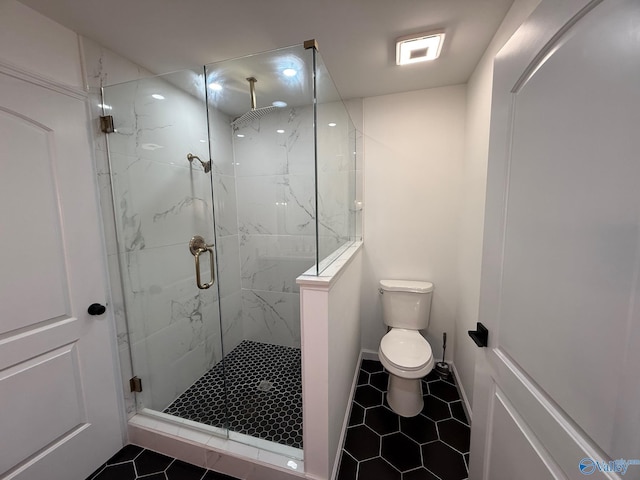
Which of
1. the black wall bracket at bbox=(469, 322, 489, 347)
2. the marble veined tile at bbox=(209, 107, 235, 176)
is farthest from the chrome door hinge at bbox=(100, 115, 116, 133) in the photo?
the black wall bracket at bbox=(469, 322, 489, 347)

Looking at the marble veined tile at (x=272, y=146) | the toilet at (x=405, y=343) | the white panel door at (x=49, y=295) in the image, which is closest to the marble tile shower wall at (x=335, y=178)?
the marble veined tile at (x=272, y=146)

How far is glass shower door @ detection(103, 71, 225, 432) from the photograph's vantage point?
5.37 ft

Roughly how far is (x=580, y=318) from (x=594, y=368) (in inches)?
4.0

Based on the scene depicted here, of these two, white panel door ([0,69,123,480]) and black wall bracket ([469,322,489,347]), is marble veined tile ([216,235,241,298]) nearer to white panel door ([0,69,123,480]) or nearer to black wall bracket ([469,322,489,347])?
white panel door ([0,69,123,480])

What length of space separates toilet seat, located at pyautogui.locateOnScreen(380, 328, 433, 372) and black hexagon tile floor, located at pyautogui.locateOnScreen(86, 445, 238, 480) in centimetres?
117

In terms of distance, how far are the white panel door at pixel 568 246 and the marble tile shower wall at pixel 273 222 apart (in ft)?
4.72

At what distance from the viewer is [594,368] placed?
53 centimetres

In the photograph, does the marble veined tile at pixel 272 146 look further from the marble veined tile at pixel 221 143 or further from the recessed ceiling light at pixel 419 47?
the recessed ceiling light at pixel 419 47

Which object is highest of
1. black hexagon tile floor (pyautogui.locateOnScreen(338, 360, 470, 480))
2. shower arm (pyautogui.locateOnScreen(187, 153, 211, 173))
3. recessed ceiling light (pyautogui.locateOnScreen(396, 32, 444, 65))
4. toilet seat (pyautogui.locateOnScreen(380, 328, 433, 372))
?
recessed ceiling light (pyautogui.locateOnScreen(396, 32, 444, 65))

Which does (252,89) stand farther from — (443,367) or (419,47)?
(443,367)

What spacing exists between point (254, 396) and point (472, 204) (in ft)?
7.14

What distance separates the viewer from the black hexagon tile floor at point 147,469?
1.40m

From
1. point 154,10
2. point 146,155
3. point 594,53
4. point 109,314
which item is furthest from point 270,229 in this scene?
point 594,53

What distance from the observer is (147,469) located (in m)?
1.44
